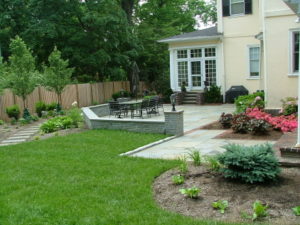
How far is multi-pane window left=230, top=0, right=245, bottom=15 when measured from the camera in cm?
1997

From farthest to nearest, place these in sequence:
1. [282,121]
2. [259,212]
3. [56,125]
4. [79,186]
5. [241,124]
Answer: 1. [56,125]
2. [282,121]
3. [241,124]
4. [79,186]
5. [259,212]

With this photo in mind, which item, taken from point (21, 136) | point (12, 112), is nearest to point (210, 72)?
point (12, 112)

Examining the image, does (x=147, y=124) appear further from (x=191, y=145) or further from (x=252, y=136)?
(x=252, y=136)

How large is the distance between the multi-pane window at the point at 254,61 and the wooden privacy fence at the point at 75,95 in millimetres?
9864

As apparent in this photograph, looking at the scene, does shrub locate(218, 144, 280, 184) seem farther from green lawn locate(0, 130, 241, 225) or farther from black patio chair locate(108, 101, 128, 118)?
black patio chair locate(108, 101, 128, 118)

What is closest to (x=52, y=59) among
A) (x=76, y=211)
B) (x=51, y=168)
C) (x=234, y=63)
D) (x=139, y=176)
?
(x=234, y=63)

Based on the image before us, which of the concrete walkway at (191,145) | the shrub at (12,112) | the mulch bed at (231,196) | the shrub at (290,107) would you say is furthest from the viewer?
the shrub at (12,112)

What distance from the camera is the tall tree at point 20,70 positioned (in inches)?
608

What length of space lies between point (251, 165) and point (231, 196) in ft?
1.95

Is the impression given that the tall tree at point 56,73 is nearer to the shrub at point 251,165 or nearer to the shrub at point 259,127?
the shrub at point 259,127

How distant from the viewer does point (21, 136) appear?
40.0 feet

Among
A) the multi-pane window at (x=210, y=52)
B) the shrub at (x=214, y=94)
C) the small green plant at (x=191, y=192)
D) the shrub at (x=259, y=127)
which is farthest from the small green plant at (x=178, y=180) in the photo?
the multi-pane window at (x=210, y=52)

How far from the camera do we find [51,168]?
23.1 feet

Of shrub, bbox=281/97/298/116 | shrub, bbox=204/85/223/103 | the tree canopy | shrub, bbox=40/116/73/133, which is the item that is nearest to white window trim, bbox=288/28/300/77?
shrub, bbox=281/97/298/116
